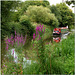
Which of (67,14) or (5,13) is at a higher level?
(67,14)

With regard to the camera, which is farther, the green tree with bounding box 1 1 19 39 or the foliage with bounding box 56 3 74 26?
the foliage with bounding box 56 3 74 26

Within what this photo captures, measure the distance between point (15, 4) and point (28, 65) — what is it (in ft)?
30.6

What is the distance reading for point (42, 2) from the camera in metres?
26.2

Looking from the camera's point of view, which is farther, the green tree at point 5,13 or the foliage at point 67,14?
the foliage at point 67,14

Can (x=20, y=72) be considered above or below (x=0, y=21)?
below

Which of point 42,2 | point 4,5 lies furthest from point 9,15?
point 42,2

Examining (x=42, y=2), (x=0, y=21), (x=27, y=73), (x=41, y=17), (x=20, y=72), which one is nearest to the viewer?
(x=27, y=73)

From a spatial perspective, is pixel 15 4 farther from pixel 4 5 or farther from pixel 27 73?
pixel 27 73

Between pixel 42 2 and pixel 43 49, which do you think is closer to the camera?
pixel 43 49

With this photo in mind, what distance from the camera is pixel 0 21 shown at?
1017cm

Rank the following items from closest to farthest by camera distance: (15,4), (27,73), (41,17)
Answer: (27,73), (15,4), (41,17)

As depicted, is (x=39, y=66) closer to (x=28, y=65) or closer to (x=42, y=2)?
(x=28, y=65)

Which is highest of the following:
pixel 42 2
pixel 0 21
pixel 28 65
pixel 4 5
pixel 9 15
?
pixel 42 2

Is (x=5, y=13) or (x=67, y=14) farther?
(x=67, y=14)
